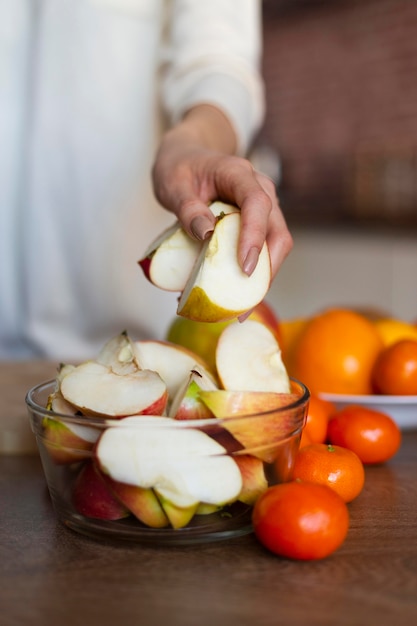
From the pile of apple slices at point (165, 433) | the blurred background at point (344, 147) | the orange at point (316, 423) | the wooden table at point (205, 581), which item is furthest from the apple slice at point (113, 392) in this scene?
the blurred background at point (344, 147)

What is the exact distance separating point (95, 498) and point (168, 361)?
0.15 metres

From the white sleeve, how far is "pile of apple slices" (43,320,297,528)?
63cm

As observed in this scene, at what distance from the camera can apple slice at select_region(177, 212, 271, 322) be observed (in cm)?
64

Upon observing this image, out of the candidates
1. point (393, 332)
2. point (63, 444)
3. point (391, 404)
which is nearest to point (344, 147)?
point (393, 332)

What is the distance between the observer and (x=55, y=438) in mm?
627

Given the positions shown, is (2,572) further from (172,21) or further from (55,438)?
(172,21)

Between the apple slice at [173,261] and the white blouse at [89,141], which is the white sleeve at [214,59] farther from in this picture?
the apple slice at [173,261]

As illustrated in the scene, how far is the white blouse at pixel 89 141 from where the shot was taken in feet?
4.29

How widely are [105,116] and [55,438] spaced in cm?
86

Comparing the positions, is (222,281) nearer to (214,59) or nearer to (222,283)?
(222,283)

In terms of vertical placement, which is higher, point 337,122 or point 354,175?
point 337,122

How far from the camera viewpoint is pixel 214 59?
1.26 metres

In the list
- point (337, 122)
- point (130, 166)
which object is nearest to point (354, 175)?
point (337, 122)

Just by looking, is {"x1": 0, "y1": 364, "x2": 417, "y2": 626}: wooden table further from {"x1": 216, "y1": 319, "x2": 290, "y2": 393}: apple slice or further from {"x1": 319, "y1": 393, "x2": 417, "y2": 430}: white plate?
{"x1": 319, "y1": 393, "x2": 417, "y2": 430}: white plate
